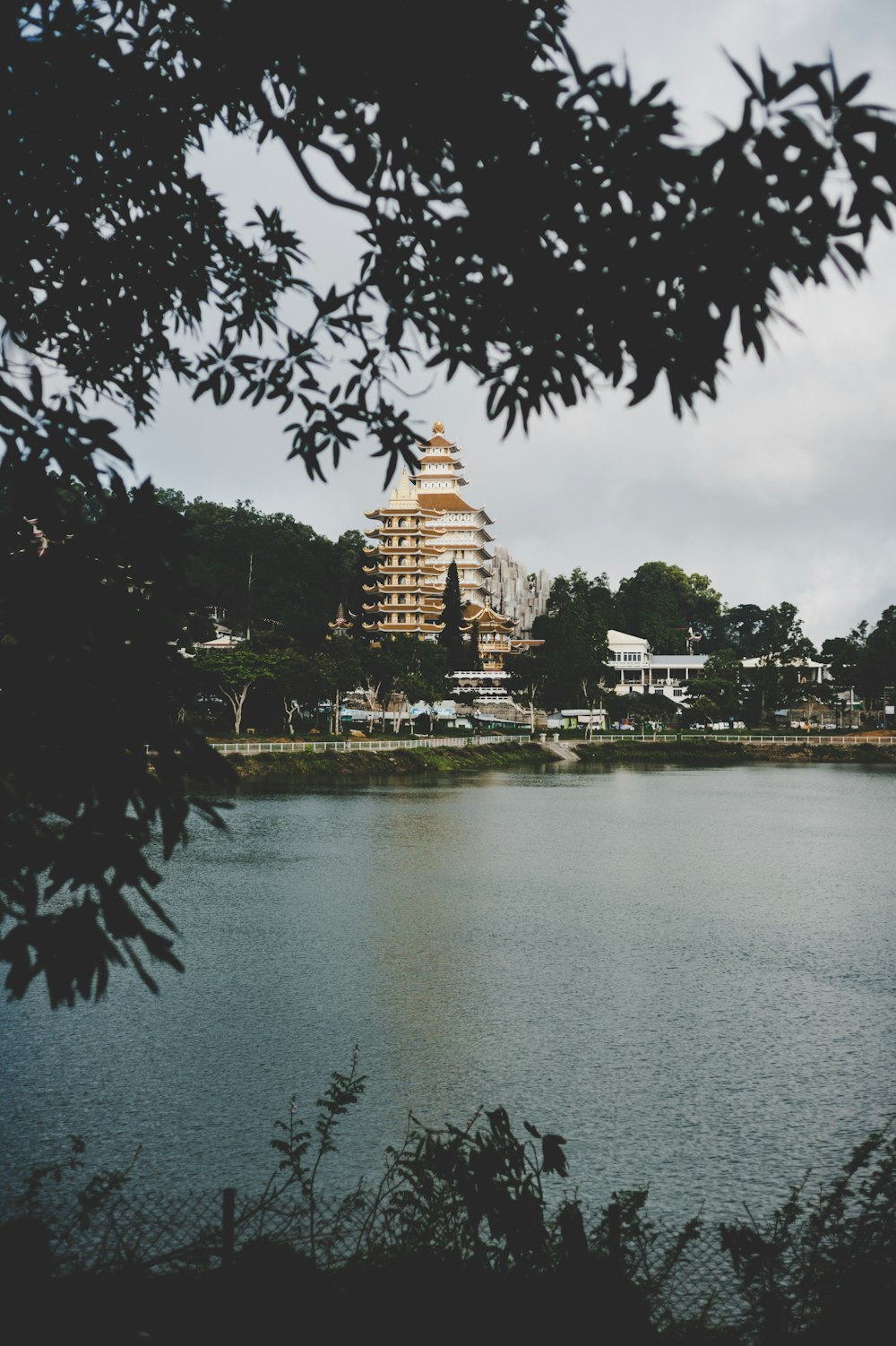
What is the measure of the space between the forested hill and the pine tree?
7.51 meters

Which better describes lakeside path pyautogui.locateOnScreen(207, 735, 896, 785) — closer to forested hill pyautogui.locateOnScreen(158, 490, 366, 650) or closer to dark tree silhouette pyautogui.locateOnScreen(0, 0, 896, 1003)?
forested hill pyautogui.locateOnScreen(158, 490, 366, 650)

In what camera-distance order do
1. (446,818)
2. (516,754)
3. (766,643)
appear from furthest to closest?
(766,643) < (516,754) < (446,818)

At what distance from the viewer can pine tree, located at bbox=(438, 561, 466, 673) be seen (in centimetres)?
9844

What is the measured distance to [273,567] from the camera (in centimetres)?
11244

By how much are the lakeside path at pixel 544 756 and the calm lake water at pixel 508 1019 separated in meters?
28.2

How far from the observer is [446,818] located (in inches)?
1695

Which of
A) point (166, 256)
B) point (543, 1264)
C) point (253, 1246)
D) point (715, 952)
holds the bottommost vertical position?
point (715, 952)

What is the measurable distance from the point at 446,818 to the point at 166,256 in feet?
121

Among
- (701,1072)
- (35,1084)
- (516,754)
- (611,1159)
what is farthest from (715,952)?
(516,754)

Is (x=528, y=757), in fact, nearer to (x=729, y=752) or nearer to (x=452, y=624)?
(x=729, y=752)

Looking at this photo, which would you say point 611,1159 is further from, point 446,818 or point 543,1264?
point 446,818

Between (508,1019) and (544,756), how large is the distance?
6983 cm

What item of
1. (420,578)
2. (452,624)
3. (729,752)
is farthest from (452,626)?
(729,752)

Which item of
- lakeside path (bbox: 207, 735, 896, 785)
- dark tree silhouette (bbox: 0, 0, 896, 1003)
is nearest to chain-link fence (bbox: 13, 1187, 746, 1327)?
dark tree silhouette (bbox: 0, 0, 896, 1003)
